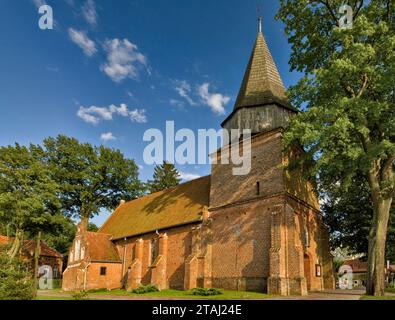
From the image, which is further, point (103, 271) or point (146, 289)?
point (103, 271)

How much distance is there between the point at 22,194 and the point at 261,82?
26.8 m

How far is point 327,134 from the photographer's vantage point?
17766mm

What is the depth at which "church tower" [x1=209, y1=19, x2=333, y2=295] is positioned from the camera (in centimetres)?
2191

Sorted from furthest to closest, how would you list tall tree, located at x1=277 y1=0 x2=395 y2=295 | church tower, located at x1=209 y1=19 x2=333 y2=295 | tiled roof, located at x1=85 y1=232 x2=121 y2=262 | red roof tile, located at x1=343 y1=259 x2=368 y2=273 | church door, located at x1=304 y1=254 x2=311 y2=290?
red roof tile, located at x1=343 y1=259 x2=368 y2=273, tiled roof, located at x1=85 y1=232 x2=121 y2=262, church door, located at x1=304 y1=254 x2=311 y2=290, church tower, located at x1=209 y1=19 x2=333 y2=295, tall tree, located at x1=277 y1=0 x2=395 y2=295

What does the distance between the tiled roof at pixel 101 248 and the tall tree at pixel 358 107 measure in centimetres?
2336

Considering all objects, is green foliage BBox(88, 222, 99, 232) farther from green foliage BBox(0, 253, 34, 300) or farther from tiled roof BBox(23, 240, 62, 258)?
green foliage BBox(0, 253, 34, 300)

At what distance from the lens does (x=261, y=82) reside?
90.7 feet

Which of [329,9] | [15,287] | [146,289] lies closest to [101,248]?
[146,289]

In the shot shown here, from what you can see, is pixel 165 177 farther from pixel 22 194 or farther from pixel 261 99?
pixel 261 99

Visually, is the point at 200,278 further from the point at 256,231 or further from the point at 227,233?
the point at 256,231

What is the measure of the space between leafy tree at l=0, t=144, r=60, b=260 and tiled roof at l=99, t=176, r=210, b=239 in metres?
7.48

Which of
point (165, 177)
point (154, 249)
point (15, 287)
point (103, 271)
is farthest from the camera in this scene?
point (165, 177)

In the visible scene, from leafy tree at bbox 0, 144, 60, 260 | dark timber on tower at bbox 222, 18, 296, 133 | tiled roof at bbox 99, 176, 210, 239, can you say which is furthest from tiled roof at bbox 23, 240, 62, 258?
dark timber on tower at bbox 222, 18, 296, 133
